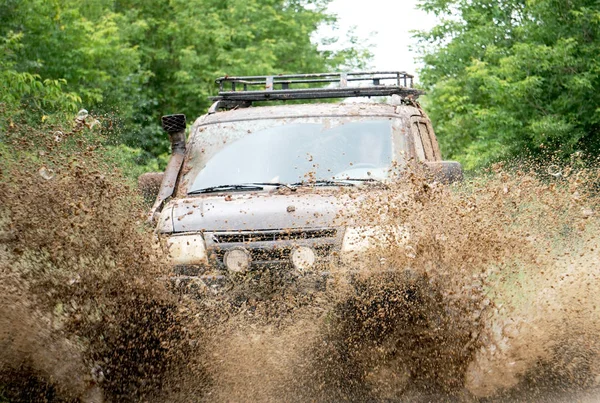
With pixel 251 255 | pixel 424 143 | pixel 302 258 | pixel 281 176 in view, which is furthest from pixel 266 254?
pixel 424 143

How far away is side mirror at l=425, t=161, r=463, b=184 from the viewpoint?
6.56m

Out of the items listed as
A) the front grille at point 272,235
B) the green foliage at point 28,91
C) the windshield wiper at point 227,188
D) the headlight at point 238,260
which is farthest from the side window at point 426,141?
the green foliage at point 28,91

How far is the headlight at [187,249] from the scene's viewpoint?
20.7 feet

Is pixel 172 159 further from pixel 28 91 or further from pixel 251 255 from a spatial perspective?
pixel 28 91

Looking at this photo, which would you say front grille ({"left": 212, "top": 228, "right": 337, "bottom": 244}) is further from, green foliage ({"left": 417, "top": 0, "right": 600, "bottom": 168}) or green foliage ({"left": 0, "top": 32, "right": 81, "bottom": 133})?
green foliage ({"left": 417, "top": 0, "right": 600, "bottom": 168})

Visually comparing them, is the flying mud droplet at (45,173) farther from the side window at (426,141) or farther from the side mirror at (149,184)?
the side window at (426,141)

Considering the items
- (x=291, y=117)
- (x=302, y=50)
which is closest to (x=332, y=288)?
(x=291, y=117)

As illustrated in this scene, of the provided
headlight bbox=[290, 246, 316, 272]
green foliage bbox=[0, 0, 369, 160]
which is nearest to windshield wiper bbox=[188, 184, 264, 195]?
headlight bbox=[290, 246, 316, 272]

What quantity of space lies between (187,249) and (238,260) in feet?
1.11

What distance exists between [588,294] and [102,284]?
124 inches

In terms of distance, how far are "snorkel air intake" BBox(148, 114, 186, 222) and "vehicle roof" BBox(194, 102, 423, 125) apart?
30cm

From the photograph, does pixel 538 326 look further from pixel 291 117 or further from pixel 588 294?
pixel 291 117

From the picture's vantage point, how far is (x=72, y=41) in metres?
22.0

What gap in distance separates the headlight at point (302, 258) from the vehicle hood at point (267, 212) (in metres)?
0.21
